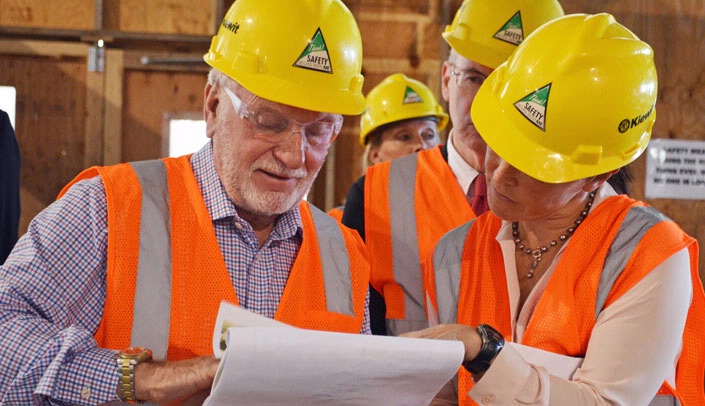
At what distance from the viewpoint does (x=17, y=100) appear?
7.46m

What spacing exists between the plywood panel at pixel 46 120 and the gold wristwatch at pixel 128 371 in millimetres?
5911

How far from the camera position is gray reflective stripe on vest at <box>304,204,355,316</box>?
2.45 metres

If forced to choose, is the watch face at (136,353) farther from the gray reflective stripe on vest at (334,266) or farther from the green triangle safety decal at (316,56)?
the green triangle safety decal at (316,56)

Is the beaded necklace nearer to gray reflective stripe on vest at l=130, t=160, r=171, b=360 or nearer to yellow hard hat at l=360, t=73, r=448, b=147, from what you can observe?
gray reflective stripe on vest at l=130, t=160, r=171, b=360

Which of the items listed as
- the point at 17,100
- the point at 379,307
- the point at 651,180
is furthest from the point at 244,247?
the point at 17,100

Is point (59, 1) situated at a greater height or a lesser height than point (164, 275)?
greater

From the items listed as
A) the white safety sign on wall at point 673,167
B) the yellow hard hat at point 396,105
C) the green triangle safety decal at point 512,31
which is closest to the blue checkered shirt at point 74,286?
the green triangle safety decal at point 512,31

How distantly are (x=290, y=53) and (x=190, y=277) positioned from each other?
26.4 inches

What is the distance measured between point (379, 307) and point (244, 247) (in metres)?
0.83

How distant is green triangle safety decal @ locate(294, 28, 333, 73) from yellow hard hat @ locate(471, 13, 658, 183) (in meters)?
0.51

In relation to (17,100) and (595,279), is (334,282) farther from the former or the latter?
(17,100)

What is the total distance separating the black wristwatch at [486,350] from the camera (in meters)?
2.17

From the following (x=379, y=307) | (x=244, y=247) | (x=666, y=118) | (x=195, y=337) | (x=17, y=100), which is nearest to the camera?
(x=195, y=337)

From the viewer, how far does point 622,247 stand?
2291mm
